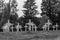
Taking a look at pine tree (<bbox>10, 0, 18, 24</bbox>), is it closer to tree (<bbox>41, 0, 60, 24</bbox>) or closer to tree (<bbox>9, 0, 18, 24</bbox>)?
tree (<bbox>9, 0, 18, 24</bbox>)

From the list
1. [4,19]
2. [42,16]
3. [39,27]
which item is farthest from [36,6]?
[4,19]

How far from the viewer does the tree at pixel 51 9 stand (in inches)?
1005

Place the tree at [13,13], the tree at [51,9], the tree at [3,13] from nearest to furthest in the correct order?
1. the tree at [3,13]
2. the tree at [51,9]
3. the tree at [13,13]

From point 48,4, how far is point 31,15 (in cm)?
386

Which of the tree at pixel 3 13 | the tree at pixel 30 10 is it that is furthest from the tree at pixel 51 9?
the tree at pixel 3 13

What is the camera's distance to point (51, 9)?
26109 millimetres

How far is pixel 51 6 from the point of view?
25984 mm

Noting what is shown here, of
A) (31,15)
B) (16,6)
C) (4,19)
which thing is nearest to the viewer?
(4,19)

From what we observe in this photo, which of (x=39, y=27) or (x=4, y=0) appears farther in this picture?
(x=4, y=0)

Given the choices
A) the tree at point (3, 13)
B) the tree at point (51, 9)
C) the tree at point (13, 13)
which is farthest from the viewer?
the tree at point (13, 13)

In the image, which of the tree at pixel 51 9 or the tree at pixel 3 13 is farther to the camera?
the tree at pixel 51 9

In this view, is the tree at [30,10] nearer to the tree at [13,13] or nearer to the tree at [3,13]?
the tree at [13,13]

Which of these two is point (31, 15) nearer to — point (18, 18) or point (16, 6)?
point (18, 18)

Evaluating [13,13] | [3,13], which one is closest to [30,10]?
[13,13]
